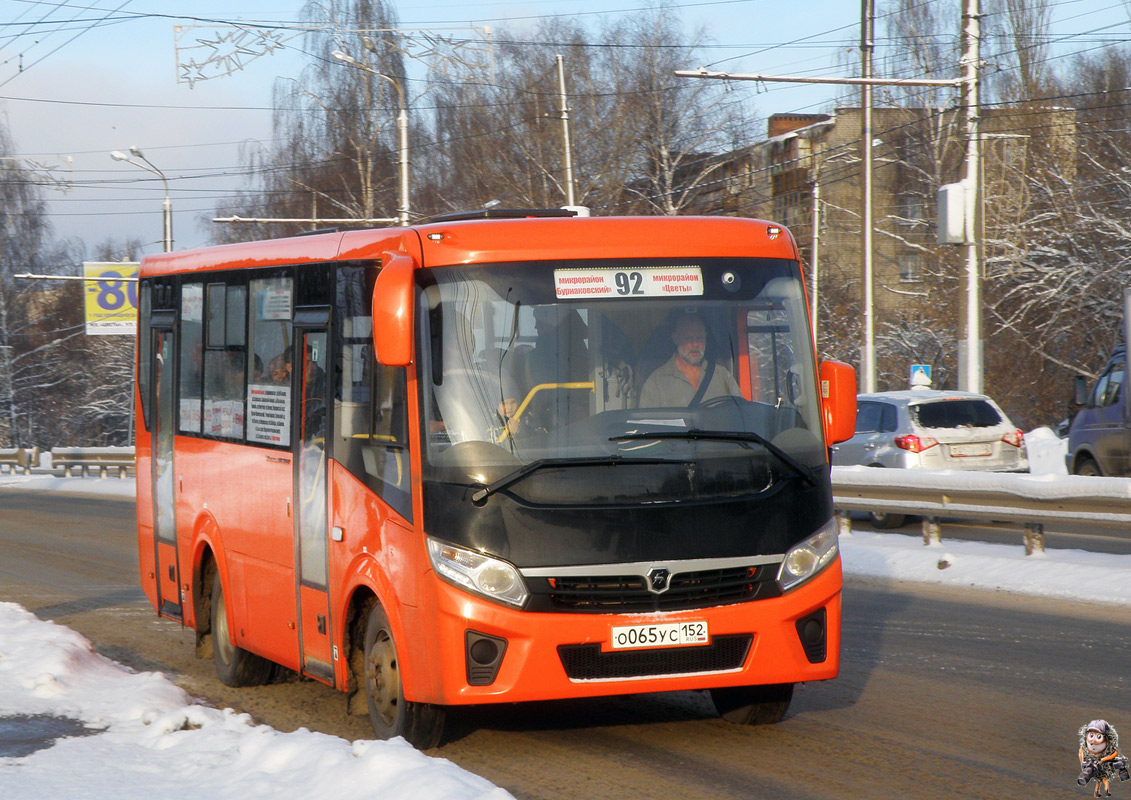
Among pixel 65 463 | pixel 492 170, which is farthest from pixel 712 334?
pixel 492 170

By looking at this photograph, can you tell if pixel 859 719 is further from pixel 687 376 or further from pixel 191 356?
pixel 191 356

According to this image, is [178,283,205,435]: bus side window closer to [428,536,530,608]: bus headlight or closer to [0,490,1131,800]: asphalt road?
[0,490,1131,800]: asphalt road

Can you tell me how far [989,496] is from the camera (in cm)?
A: 1362

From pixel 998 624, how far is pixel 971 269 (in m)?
11.1

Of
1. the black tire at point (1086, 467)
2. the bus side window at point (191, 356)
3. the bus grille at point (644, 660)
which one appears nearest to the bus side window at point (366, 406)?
the bus grille at point (644, 660)

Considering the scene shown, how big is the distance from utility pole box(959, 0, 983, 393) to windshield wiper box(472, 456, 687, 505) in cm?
1486

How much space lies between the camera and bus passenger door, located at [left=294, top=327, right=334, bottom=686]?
714 cm

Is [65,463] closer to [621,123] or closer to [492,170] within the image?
[492,170]

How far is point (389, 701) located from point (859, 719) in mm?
2165

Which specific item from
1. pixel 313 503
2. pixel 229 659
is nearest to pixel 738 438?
pixel 313 503

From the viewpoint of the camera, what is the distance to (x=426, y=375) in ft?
20.4

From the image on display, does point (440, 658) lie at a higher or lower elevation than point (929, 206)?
lower

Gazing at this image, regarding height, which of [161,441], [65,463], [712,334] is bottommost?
[65,463]

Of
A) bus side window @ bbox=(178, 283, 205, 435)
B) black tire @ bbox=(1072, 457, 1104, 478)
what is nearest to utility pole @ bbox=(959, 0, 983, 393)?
black tire @ bbox=(1072, 457, 1104, 478)
